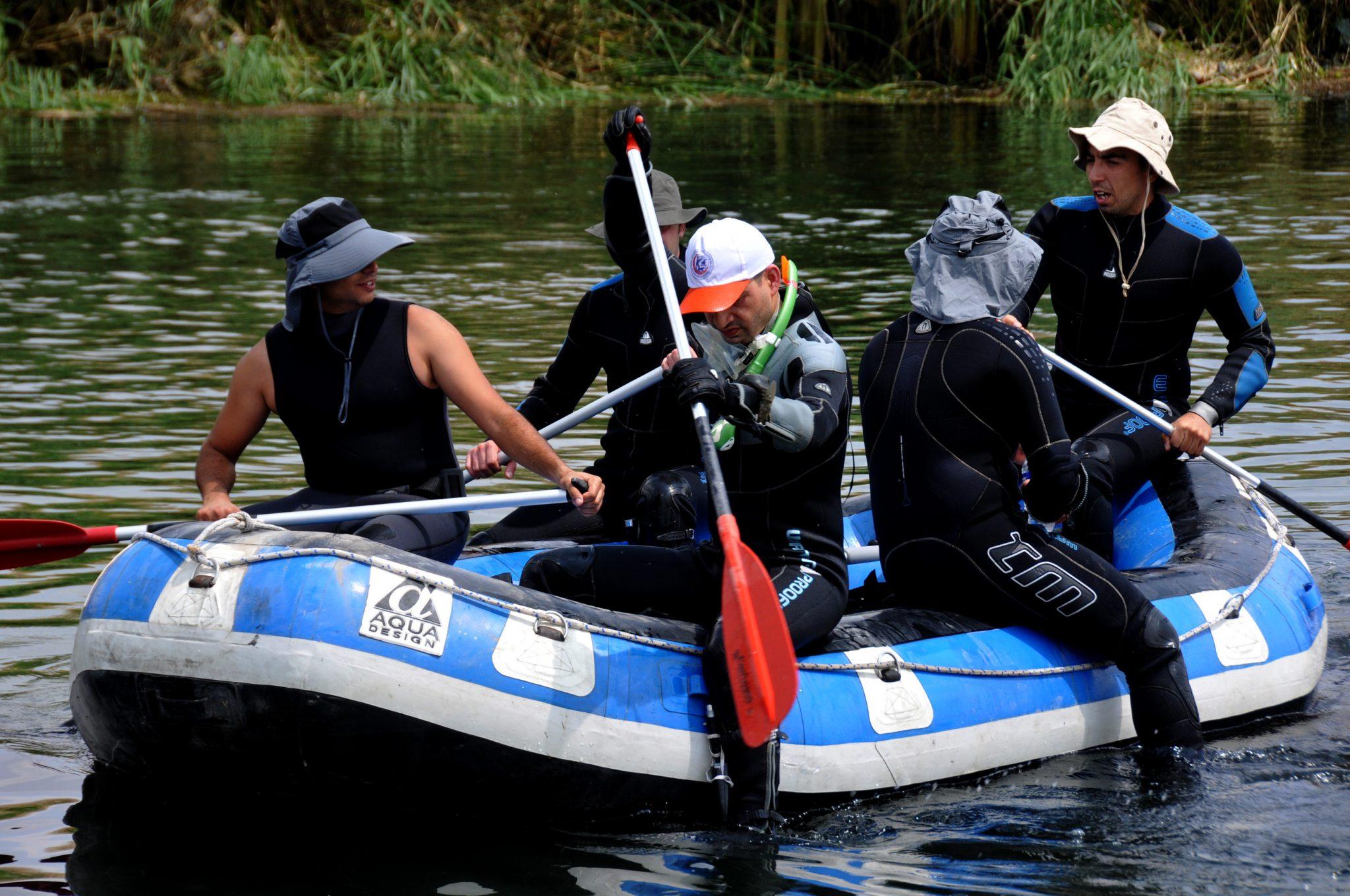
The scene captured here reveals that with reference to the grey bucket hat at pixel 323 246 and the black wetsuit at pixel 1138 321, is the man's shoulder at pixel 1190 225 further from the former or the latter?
the grey bucket hat at pixel 323 246

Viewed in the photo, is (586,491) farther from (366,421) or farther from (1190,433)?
(1190,433)

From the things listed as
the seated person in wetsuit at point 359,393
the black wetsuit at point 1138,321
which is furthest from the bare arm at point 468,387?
the black wetsuit at point 1138,321

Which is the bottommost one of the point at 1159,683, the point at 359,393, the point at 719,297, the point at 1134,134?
the point at 1159,683

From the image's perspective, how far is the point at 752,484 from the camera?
17.0ft

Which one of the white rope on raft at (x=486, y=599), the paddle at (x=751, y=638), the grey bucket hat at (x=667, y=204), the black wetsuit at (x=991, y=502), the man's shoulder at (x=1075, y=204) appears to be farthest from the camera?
the man's shoulder at (x=1075, y=204)

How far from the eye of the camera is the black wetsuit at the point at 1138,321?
6.64 meters

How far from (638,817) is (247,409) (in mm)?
1709

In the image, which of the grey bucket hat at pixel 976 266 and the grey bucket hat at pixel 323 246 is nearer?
the grey bucket hat at pixel 976 266

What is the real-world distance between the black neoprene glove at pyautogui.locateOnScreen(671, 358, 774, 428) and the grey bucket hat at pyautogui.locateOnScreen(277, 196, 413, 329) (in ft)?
3.50

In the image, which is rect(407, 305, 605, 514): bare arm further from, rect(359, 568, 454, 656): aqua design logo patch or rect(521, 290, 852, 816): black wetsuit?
rect(359, 568, 454, 656): aqua design logo patch

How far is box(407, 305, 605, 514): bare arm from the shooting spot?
5441mm

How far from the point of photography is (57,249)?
49.9ft

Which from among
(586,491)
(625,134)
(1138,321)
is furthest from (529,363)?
(586,491)

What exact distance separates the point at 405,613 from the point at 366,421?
81cm
